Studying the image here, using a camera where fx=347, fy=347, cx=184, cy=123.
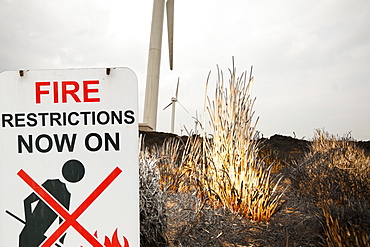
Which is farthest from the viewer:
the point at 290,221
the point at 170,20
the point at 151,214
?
the point at 170,20

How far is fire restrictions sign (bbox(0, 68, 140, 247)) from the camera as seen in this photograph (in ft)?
5.42

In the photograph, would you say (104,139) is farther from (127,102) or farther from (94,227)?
(94,227)

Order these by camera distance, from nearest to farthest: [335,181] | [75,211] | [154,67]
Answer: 1. [75,211]
2. [335,181]
3. [154,67]

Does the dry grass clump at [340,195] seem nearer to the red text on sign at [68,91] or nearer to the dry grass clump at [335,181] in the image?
the dry grass clump at [335,181]

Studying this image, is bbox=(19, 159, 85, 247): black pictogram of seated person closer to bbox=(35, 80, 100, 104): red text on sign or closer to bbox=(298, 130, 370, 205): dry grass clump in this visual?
bbox=(35, 80, 100, 104): red text on sign

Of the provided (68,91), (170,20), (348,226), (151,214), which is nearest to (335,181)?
(348,226)

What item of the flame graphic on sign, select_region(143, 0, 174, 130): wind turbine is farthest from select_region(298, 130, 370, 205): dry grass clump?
select_region(143, 0, 174, 130): wind turbine

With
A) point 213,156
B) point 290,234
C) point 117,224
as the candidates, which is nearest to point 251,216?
point 290,234

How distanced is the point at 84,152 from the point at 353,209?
2449 mm

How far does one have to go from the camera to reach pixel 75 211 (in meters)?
1.65

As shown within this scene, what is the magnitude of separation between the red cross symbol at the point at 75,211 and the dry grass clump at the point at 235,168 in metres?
2.36

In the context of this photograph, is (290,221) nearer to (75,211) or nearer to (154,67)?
(75,211)

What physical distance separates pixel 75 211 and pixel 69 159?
0.82 feet

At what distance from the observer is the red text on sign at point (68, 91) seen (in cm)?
170
